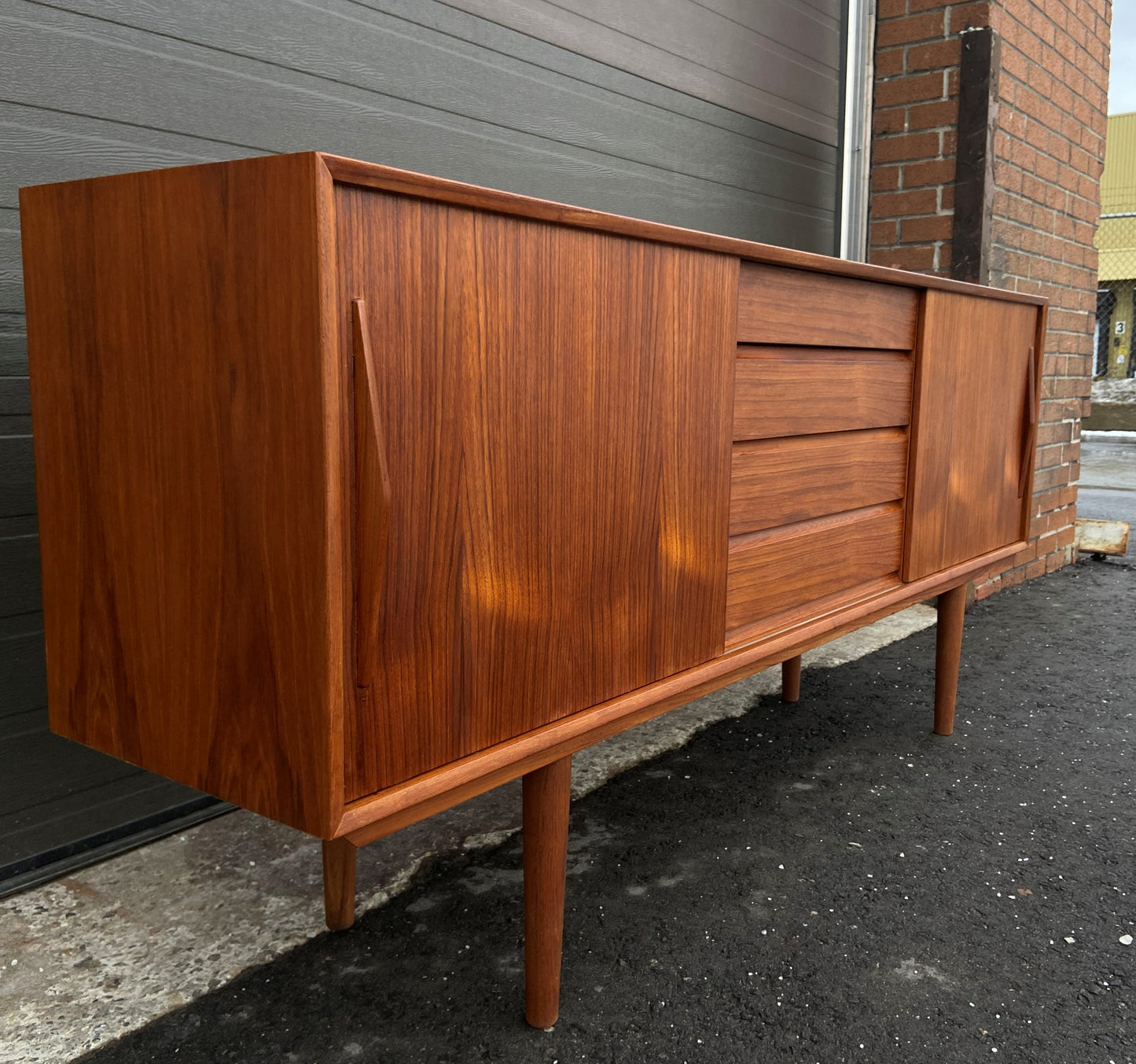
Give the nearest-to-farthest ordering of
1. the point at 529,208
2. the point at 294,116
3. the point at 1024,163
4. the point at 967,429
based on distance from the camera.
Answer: the point at 529,208 → the point at 294,116 → the point at 967,429 → the point at 1024,163

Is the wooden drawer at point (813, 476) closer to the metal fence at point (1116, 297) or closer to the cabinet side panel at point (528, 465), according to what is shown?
the cabinet side panel at point (528, 465)

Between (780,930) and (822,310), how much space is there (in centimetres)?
96

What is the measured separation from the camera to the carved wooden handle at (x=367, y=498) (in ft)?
2.93

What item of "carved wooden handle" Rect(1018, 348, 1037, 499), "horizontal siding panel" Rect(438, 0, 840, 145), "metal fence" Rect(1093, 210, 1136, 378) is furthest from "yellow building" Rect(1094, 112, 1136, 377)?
"carved wooden handle" Rect(1018, 348, 1037, 499)

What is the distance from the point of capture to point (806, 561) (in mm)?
1658

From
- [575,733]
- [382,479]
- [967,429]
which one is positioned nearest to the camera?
[382,479]

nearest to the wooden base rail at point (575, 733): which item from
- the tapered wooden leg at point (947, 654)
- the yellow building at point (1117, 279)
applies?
the tapered wooden leg at point (947, 654)

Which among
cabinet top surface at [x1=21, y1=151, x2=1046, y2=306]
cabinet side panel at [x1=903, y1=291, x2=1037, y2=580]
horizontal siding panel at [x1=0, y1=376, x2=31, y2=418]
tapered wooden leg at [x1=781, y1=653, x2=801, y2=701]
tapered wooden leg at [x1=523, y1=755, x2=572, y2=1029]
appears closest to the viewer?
cabinet top surface at [x1=21, y1=151, x2=1046, y2=306]

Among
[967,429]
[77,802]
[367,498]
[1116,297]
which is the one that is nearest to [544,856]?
[367,498]

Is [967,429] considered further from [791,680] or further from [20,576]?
[20,576]

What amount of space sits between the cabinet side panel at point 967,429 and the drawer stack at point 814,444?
0.05 m

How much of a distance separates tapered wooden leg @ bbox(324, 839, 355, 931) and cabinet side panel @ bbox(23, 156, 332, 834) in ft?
1.34

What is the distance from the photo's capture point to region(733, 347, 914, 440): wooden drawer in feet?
4.78

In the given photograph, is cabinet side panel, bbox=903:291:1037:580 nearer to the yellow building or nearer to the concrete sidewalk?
the concrete sidewalk
